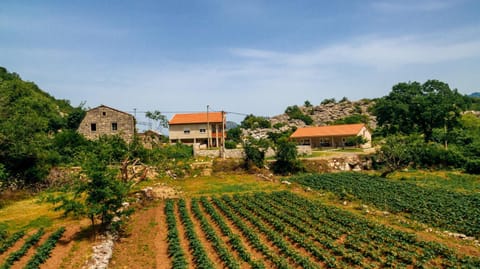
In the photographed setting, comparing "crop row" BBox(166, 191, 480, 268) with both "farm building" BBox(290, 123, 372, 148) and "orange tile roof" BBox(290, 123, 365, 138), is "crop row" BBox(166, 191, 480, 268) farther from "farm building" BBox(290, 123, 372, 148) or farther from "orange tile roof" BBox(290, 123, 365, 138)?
"orange tile roof" BBox(290, 123, 365, 138)

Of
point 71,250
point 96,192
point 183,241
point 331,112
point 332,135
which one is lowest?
point 183,241

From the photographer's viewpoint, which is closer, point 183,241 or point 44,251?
point 44,251

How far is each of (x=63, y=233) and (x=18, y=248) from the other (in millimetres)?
2238

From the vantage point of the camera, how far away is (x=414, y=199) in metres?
22.3

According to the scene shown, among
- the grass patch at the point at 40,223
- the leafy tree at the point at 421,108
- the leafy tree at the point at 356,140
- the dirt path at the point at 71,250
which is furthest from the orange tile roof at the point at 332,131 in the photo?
the dirt path at the point at 71,250

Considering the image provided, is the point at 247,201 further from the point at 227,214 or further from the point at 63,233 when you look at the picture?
the point at 63,233

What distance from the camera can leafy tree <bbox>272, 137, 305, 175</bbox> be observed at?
1401 inches

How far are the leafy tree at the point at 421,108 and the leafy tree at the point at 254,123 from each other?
116 ft

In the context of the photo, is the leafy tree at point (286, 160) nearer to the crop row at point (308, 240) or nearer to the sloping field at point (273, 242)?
the crop row at point (308, 240)

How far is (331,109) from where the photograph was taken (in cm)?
10044

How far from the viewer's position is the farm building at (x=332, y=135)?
49.3m

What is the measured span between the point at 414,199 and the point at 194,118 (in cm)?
3576

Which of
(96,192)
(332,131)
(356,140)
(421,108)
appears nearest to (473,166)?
(421,108)

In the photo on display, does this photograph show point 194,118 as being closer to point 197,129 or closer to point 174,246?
point 197,129
